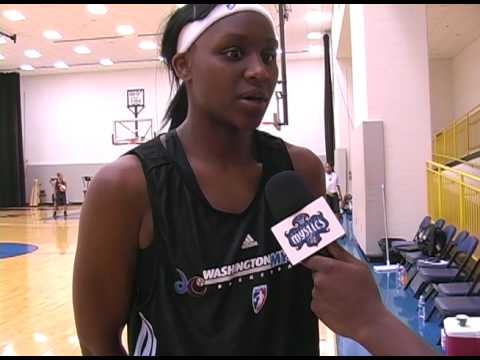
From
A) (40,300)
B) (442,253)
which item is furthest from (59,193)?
(442,253)

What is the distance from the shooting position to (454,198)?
20.9ft

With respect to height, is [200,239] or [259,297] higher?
[200,239]

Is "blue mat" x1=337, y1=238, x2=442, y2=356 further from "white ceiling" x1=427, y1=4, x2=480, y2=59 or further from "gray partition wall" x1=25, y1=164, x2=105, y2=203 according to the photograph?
"gray partition wall" x1=25, y1=164, x2=105, y2=203

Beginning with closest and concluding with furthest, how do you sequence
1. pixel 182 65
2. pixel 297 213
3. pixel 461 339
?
pixel 297 213
pixel 182 65
pixel 461 339

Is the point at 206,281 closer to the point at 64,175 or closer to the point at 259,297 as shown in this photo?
the point at 259,297

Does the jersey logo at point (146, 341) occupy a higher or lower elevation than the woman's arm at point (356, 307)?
lower

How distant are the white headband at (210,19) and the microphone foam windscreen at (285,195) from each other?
0.30m

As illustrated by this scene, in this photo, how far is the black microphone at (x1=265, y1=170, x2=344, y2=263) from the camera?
0.79 metres

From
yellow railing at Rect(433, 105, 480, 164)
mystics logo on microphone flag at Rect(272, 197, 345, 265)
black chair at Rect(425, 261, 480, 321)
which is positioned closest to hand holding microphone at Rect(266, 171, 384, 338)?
mystics logo on microphone flag at Rect(272, 197, 345, 265)

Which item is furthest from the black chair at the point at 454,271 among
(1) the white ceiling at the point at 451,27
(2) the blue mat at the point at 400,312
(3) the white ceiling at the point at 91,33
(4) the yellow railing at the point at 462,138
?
(1) the white ceiling at the point at 451,27

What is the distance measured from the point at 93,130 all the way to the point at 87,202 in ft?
68.8

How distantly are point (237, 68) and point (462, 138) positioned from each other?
13933 mm

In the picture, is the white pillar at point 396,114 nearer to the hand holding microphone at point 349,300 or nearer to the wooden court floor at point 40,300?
the wooden court floor at point 40,300

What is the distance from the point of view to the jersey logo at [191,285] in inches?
34.9
